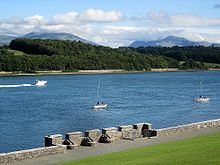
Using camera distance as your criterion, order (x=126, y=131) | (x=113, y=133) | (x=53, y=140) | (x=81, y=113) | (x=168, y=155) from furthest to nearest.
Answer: (x=81, y=113), (x=126, y=131), (x=113, y=133), (x=53, y=140), (x=168, y=155)

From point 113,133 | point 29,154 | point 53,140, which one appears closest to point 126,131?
point 113,133

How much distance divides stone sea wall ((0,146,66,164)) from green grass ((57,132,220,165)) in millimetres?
2329

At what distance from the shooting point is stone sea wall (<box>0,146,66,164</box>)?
23562 millimetres

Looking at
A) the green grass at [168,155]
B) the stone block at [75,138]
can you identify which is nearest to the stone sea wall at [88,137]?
the stone block at [75,138]

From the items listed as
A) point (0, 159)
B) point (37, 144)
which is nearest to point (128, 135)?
point (0, 159)

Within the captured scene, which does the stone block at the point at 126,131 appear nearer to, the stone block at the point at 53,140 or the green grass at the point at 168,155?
the green grass at the point at 168,155

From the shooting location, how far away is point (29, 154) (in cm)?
2448

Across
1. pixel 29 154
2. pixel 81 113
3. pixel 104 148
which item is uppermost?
pixel 29 154

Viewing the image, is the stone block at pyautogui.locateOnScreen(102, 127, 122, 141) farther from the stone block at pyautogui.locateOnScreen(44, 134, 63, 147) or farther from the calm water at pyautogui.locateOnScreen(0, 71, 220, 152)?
the calm water at pyautogui.locateOnScreen(0, 71, 220, 152)

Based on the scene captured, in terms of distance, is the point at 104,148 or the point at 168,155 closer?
the point at 168,155

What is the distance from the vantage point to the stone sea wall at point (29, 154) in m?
23.6

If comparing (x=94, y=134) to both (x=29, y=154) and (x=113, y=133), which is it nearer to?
(x=113, y=133)

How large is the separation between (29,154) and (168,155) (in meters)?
6.99

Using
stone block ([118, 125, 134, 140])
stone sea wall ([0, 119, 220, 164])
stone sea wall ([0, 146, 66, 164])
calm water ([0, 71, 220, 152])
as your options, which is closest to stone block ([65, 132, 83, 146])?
stone sea wall ([0, 119, 220, 164])
